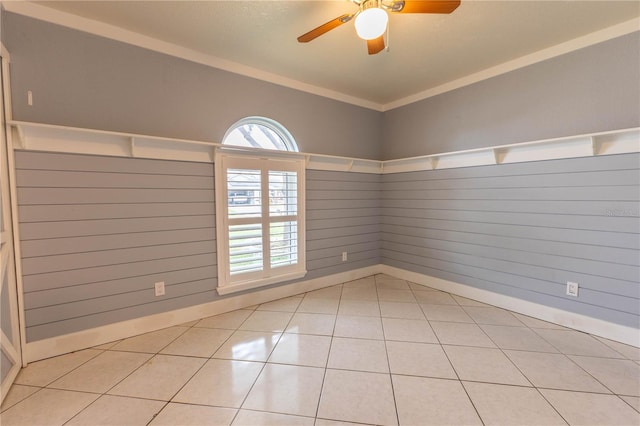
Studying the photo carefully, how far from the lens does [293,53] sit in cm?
259

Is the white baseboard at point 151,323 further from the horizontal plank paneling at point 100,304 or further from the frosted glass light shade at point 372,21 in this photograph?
the frosted glass light shade at point 372,21

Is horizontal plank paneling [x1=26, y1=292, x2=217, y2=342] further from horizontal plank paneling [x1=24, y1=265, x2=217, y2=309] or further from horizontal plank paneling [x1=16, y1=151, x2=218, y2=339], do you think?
horizontal plank paneling [x1=24, y1=265, x2=217, y2=309]

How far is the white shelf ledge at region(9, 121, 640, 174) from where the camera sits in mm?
1942

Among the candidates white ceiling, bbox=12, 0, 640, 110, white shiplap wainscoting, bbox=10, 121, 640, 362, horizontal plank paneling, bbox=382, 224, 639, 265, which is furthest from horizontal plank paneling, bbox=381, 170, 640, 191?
white ceiling, bbox=12, 0, 640, 110

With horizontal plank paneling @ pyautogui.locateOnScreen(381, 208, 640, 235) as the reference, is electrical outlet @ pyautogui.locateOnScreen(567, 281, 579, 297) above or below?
below

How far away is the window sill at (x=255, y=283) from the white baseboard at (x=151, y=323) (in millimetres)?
95

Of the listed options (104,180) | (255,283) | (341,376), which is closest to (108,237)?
(104,180)

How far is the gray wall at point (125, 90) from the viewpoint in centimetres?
193

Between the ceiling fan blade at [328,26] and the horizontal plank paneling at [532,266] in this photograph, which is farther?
the horizontal plank paneling at [532,266]

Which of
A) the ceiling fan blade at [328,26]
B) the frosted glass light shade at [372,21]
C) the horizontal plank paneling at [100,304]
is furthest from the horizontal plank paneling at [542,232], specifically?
the horizontal plank paneling at [100,304]

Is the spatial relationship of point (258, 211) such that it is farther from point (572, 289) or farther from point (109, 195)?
point (572, 289)

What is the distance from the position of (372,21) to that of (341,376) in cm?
226

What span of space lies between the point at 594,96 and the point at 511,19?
41.1 inches

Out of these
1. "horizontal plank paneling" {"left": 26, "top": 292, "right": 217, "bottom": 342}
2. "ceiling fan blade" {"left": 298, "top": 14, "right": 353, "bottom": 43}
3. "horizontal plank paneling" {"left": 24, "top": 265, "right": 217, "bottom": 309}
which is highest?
"ceiling fan blade" {"left": 298, "top": 14, "right": 353, "bottom": 43}
